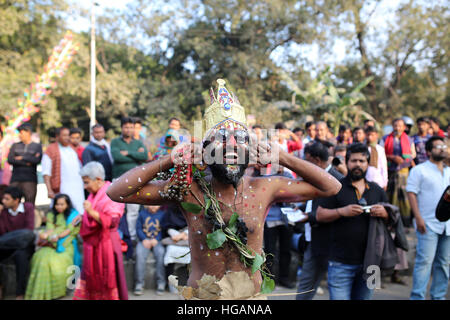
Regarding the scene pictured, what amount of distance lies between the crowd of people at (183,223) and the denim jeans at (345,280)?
0.03 ft

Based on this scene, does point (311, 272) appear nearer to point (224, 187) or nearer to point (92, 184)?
point (224, 187)

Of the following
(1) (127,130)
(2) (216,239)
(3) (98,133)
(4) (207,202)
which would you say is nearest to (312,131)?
(1) (127,130)

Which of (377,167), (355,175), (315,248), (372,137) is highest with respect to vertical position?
(372,137)

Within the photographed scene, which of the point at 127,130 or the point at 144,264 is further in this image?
the point at 127,130

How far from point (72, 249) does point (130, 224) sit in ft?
3.31

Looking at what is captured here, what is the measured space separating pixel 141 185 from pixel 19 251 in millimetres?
4156

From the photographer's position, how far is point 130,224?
22.0 feet

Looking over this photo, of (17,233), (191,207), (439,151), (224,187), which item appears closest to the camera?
(191,207)

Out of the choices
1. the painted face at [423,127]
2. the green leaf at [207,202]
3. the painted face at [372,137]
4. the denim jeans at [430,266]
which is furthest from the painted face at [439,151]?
the green leaf at [207,202]

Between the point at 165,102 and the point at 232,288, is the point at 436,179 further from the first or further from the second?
the point at 165,102

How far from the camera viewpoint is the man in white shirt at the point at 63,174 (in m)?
6.76

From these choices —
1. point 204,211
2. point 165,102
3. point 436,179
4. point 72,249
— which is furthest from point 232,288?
point 165,102

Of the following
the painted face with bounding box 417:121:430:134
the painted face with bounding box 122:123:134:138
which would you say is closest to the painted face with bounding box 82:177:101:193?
the painted face with bounding box 122:123:134:138

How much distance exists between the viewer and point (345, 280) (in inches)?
161
